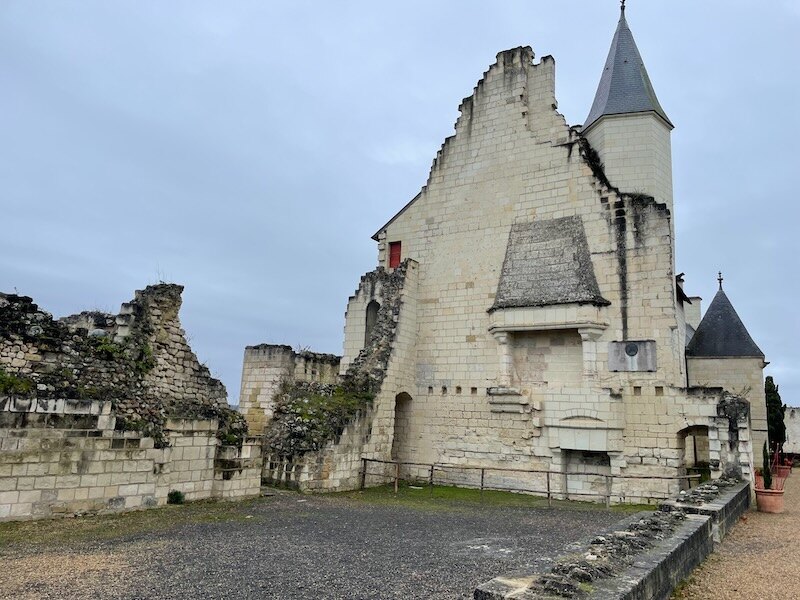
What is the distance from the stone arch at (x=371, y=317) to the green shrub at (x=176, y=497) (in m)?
7.87

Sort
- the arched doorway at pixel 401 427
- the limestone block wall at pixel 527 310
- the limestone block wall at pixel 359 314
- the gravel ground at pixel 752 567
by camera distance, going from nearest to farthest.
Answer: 1. the gravel ground at pixel 752 567
2. the limestone block wall at pixel 527 310
3. the arched doorway at pixel 401 427
4. the limestone block wall at pixel 359 314

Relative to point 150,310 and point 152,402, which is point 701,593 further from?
point 150,310

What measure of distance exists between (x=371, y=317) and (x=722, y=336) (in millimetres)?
11436

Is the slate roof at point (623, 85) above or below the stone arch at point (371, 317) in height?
above

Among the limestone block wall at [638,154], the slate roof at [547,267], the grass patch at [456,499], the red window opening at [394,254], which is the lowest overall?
the grass patch at [456,499]

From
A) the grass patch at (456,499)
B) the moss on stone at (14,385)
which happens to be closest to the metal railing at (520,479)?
the grass patch at (456,499)

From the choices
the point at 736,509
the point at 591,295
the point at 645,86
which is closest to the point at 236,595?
the point at 736,509

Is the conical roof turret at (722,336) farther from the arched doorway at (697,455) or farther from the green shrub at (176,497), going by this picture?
the green shrub at (176,497)

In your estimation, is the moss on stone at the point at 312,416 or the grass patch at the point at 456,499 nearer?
the grass patch at the point at 456,499

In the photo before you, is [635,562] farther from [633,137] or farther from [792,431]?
[792,431]

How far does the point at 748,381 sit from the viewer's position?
57.9 ft

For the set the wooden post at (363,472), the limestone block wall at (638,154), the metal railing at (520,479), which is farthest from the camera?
the limestone block wall at (638,154)

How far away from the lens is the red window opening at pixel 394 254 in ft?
55.6

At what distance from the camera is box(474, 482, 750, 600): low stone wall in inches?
138
